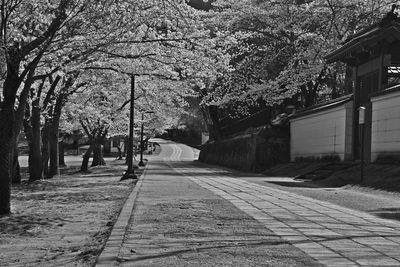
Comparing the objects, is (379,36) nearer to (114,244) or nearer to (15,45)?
(15,45)

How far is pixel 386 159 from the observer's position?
1822 cm

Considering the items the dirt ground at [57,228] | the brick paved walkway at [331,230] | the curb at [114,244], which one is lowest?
the dirt ground at [57,228]

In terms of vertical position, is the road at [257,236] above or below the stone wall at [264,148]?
below

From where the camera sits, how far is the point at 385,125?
1850 centimetres

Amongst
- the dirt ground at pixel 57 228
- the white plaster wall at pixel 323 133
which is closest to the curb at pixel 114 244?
the dirt ground at pixel 57 228

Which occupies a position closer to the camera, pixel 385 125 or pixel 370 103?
pixel 385 125

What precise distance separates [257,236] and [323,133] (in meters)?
19.2

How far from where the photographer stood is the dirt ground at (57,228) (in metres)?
7.11

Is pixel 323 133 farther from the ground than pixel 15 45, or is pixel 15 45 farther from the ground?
pixel 15 45

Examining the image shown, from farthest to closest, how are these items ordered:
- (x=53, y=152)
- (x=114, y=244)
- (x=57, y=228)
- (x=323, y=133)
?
(x=53, y=152), (x=323, y=133), (x=57, y=228), (x=114, y=244)

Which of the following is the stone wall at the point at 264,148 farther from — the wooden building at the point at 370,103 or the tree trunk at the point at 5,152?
the tree trunk at the point at 5,152

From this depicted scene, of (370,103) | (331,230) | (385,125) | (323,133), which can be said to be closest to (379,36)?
(370,103)

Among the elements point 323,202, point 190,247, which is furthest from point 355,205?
point 190,247

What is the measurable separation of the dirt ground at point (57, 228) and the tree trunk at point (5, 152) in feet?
1.48
